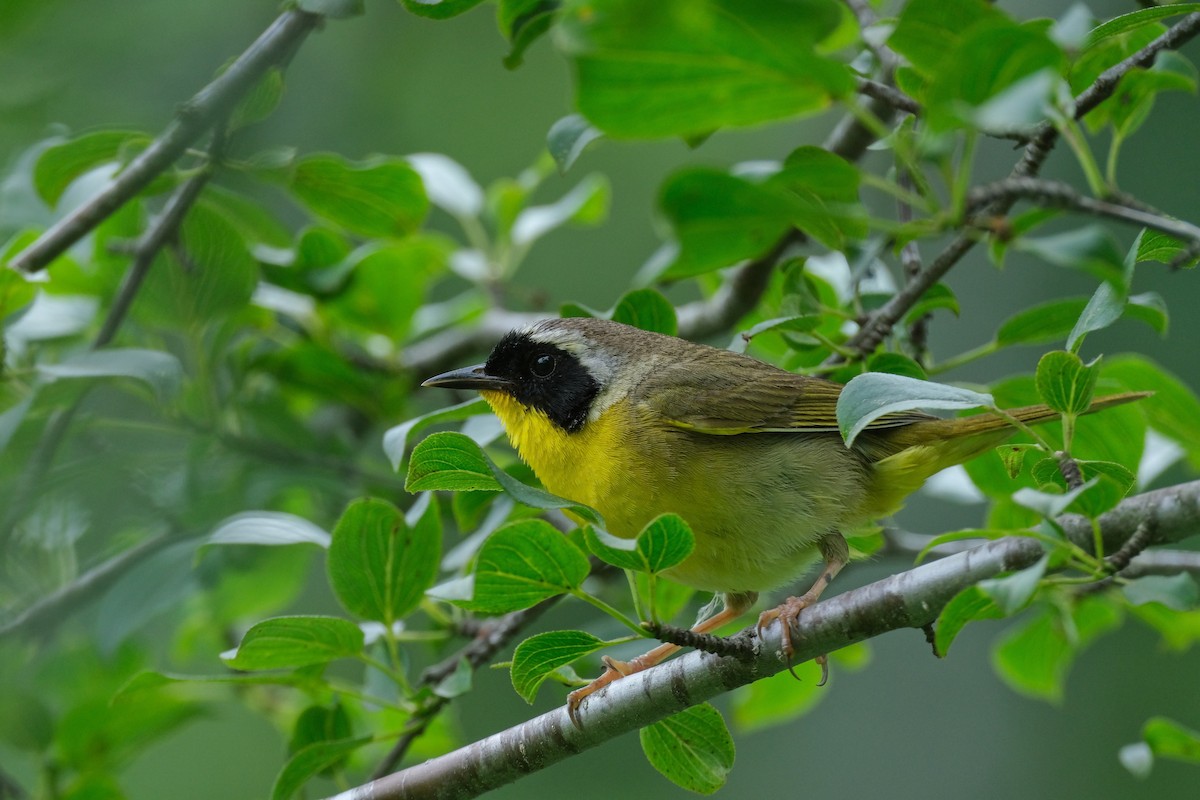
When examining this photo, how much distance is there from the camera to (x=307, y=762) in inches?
117

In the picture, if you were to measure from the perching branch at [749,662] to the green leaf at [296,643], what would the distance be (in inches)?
13.9

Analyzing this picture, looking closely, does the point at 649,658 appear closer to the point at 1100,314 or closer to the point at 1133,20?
the point at 1100,314

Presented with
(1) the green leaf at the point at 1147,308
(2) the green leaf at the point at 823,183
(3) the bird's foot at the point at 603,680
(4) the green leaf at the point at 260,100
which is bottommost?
(3) the bird's foot at the point at 603,680

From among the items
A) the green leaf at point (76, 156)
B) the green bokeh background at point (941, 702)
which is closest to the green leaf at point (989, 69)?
the green leaf at point (76, 156)

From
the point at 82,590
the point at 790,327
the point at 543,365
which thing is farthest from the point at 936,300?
the point at 82,590

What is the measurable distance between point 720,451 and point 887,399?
1.28m

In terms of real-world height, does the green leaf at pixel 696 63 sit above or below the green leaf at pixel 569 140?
above

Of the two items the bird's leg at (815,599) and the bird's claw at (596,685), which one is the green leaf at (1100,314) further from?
the bird's claw at (596,685)

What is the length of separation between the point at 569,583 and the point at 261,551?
2.43m

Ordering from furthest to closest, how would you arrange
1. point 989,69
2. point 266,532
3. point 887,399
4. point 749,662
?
point 266,532
point 749,662
point 887,399
point 989,69

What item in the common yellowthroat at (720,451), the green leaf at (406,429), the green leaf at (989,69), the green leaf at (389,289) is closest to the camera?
the green leaf at (989,69)

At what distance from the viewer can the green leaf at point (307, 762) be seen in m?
2.93

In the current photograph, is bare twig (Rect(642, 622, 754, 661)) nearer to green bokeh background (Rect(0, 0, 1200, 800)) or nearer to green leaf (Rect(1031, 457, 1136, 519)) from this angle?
green leaf (Rect(1031, 457, 1136, 519))

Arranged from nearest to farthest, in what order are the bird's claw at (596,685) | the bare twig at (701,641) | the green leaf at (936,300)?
1. the bare twig at (701,641)
2. the bird's claw at (596,685)
3. the green leaf at (936,300)
